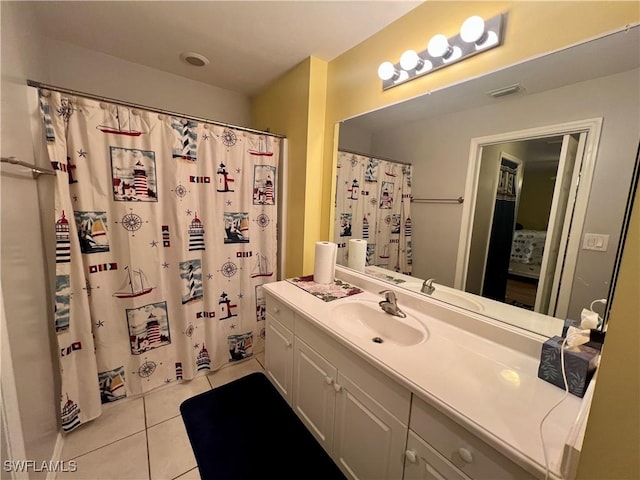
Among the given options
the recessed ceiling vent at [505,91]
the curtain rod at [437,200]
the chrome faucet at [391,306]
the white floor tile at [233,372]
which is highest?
the recessed ceiling vent at [505,91]

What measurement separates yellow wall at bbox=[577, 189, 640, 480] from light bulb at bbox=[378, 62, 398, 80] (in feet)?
4.12

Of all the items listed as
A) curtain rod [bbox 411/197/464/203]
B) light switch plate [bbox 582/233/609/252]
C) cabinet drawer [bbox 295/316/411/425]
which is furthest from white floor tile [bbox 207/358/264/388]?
light switch plate [bbox 582/233/609/252]

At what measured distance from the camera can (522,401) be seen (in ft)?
2.34

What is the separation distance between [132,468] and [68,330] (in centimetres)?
76

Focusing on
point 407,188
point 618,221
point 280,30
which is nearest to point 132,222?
point 280,30

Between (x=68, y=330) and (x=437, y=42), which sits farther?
(x=68, y=330)

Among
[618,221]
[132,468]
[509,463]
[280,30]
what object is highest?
[280,30]

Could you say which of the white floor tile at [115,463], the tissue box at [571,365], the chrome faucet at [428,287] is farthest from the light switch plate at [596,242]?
the white floor tile at [115,463]

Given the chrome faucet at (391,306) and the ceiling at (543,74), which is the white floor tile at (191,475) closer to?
the chrome faucet at (391,306)

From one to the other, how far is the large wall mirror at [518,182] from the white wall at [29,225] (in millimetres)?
A: 1604

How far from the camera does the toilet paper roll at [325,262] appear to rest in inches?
64.4

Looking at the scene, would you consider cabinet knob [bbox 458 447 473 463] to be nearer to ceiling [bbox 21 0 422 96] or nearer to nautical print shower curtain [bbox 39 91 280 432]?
nautical print shower curtain [bbox 39 91 280 432]

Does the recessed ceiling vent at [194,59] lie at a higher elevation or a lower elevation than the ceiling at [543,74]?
higher

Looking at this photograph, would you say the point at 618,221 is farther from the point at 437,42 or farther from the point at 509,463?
the point at 437,42
